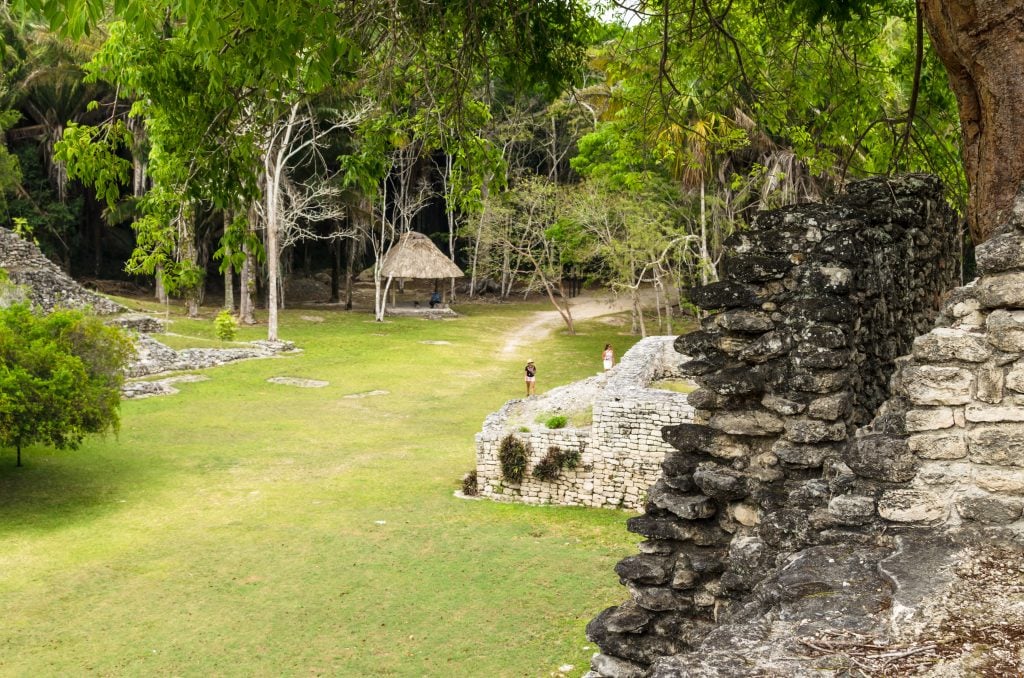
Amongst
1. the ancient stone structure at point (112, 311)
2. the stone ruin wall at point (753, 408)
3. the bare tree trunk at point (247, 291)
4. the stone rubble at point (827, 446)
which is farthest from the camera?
the bare tree trunk at point (247, 291)

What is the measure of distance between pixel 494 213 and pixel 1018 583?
3471 centimetres

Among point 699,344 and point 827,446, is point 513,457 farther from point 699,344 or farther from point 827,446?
point 827,446

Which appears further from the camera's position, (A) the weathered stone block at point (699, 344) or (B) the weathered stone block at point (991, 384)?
(A) the weathered stone block at point (699, 344)

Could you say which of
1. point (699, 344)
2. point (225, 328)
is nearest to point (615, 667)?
point (699, 344)

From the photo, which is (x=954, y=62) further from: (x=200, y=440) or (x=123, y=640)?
(x=200, y=440)

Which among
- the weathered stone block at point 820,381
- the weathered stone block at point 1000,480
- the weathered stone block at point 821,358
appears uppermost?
the weathered stone block at point 821,358

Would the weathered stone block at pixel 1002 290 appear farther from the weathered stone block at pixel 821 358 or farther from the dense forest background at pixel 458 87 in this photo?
the dense forest background at pixel 458 87

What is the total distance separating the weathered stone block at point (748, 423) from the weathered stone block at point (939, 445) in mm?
1674

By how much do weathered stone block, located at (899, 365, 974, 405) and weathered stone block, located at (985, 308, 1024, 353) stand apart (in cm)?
15

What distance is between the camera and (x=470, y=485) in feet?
50.3

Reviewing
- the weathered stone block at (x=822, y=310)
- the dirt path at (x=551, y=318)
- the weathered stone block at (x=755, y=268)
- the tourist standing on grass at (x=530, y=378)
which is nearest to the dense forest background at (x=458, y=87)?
the weathered stone block at (x=755, y=268)

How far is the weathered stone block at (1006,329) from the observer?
11.4 feet

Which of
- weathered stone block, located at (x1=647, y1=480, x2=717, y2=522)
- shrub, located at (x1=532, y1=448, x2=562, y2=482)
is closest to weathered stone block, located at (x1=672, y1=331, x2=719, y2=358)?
weathered stone block, located at (x1=647, y1=480, x2=717, y2=522)

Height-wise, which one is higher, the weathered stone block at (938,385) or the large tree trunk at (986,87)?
the large tree trunk at (986,87)
